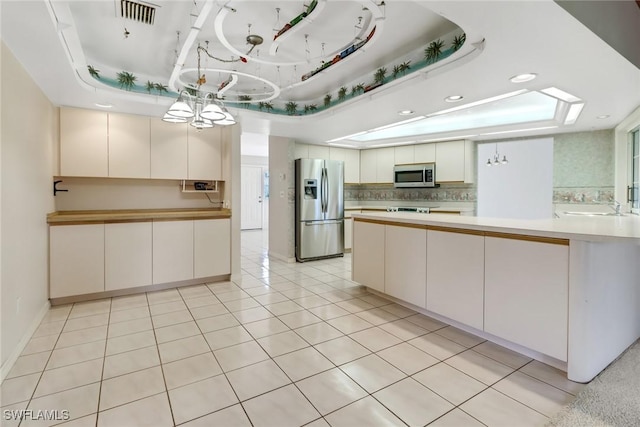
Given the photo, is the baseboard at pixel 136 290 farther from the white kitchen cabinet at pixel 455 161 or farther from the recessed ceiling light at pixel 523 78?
the white kitchen cabinet at pixel 455 161

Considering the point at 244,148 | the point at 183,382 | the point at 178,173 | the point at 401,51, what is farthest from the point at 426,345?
the point at 244,148

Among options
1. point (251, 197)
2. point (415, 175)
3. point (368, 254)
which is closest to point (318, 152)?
point (415, 175)

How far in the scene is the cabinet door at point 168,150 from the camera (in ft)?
12.8

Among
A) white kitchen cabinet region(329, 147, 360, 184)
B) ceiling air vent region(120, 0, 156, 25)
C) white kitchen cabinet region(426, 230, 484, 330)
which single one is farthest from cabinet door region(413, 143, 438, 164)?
ceiling air vent region(120, 0, 156, 25)

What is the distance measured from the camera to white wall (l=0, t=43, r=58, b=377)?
2.10m

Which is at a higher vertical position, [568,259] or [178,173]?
[178,173]

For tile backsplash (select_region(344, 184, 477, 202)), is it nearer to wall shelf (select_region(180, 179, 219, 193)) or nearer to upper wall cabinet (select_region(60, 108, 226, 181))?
wall shelf (select_region(180, 179, 219, 193))

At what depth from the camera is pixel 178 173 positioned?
160 inches

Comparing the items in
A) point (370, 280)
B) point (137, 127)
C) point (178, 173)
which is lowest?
point (370, 280)

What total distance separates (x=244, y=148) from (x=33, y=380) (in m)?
7.32

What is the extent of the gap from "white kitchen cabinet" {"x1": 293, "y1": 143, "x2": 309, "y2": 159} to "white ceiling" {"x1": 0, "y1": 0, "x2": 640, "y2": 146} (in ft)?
6.29

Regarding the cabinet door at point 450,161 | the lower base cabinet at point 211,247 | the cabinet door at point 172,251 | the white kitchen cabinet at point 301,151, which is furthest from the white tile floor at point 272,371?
the cabinet door at point 450,161

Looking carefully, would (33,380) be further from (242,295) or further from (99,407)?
(242,295)

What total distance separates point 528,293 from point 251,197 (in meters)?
8.38
